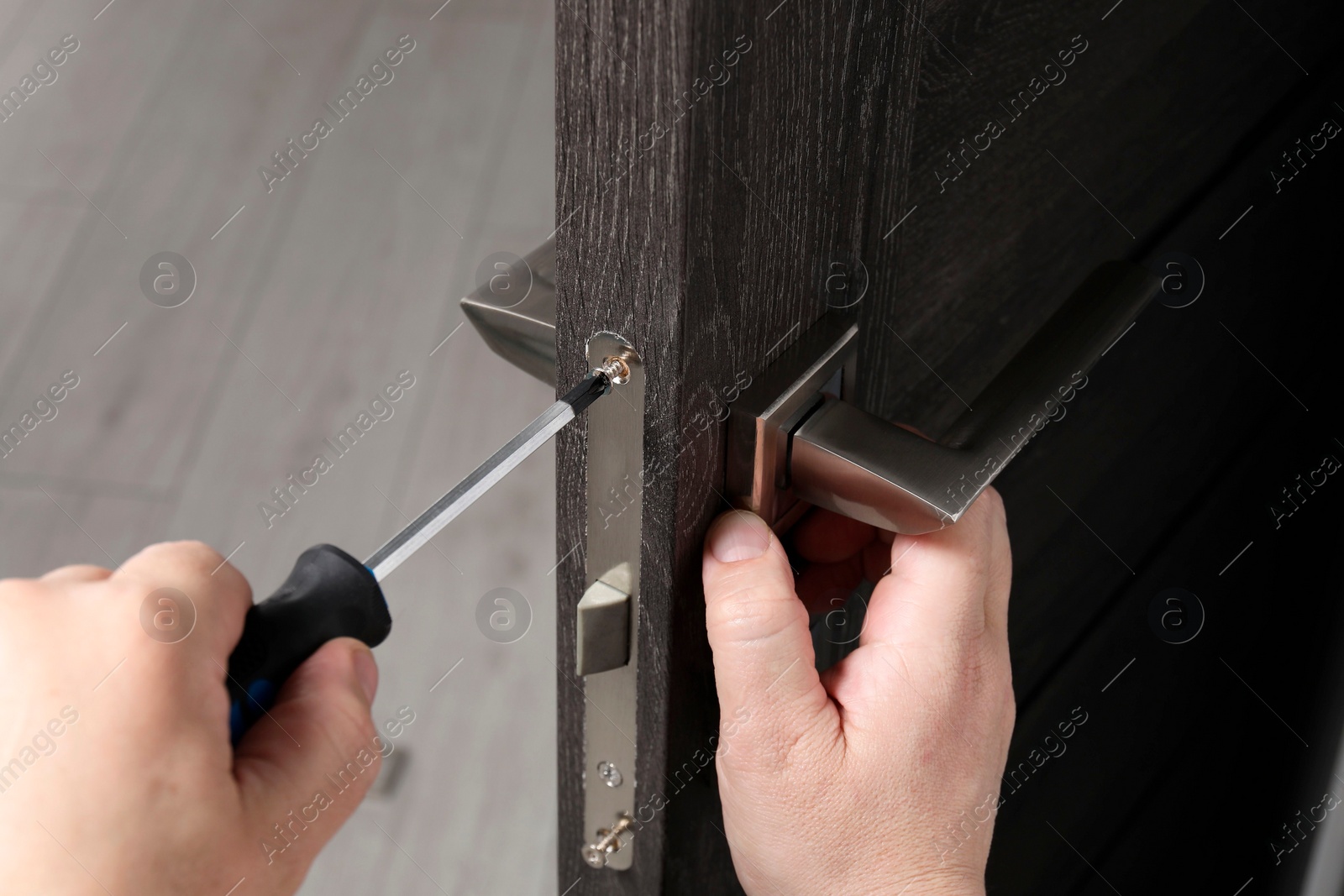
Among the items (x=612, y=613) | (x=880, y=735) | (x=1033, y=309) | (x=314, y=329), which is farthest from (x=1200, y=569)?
(x=314, y=329)

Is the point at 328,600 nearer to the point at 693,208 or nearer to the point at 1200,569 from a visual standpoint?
the point at 693,208

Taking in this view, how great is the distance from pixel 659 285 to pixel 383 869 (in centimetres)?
100

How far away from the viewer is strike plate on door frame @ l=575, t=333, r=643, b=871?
36cm

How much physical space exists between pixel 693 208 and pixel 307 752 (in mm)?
200

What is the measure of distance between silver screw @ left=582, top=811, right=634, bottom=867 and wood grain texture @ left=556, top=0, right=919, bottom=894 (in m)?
0.03

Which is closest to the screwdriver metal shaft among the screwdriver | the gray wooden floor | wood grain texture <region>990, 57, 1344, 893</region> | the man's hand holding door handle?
the screwdriver

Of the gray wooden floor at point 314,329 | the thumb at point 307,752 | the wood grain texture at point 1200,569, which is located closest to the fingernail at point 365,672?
the thumb at point 307,752

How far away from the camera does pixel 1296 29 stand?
619mm

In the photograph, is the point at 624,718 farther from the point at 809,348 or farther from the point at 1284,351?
the point at 1284,351

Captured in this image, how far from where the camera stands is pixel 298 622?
364 millimetres

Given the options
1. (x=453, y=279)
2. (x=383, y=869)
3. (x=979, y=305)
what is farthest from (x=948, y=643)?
(x=453, y=279)

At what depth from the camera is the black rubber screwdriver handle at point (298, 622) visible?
362 mm

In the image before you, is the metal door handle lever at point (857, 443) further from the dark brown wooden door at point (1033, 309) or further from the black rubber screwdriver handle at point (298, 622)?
the black rubber screwdriver handle at point (298, 622)

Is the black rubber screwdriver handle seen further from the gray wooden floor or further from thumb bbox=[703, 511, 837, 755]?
the gray wooden floor
